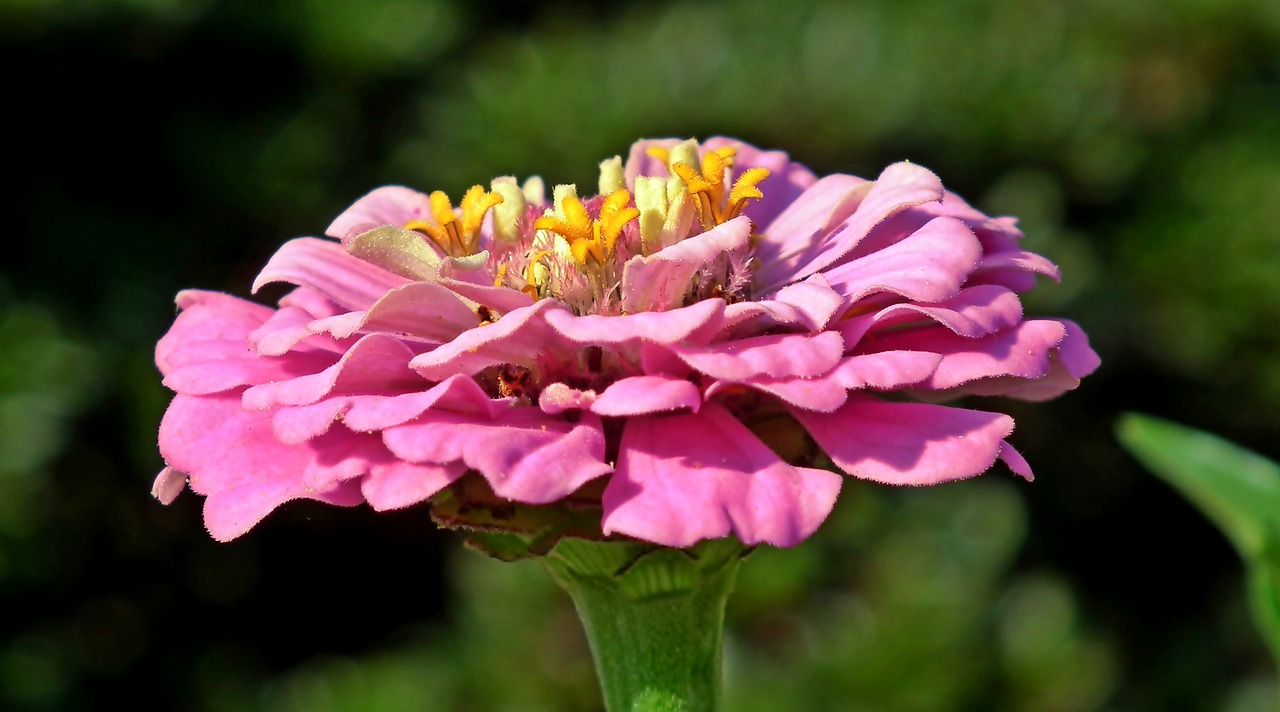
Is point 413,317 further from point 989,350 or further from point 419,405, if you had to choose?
point 989,350

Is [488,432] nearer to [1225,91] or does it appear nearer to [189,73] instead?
[189,73]

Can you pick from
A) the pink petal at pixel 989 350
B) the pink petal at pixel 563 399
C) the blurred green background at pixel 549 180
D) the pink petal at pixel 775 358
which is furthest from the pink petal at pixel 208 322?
the blurred green background at pixel 549 180

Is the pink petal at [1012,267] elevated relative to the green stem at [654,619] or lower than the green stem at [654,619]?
elevated

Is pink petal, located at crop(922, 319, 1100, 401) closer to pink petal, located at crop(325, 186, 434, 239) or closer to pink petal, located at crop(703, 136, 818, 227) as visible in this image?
pink petal, located at crop(703, 136, 818, 227)

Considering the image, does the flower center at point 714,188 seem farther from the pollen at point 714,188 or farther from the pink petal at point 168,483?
the pink petal at point 168,483

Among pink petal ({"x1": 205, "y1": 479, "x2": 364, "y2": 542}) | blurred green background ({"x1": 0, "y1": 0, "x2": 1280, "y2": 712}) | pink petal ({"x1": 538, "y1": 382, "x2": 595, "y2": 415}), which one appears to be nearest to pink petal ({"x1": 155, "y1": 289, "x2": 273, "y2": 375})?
pink petal ({"x1": 205, "y1": 479, "x2": 364, "y2": 542})

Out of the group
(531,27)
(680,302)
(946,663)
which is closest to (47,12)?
(531,27)
